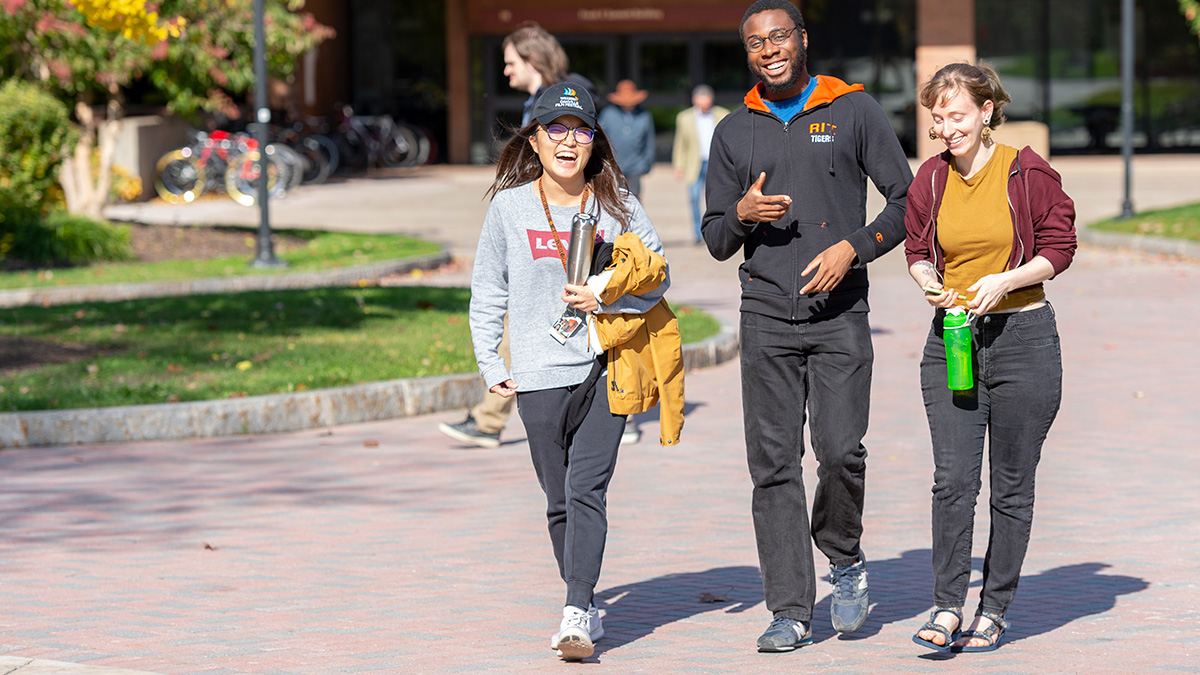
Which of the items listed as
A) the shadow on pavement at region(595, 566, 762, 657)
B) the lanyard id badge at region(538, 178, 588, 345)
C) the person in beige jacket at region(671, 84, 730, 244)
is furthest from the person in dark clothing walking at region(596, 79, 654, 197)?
the lanyard id badge at region(538, 178, 588, 345)

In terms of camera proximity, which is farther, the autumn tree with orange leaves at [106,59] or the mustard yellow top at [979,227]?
the autumn tree with orange leaves at [106,59]

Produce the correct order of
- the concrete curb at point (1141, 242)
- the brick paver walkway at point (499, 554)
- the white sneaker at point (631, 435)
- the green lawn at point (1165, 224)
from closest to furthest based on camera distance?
the brick paver walkway at point (499, 554), the white sneaker at point (631, 435), the concrete curb at point (1141, 242), the green lawn at point (1165, 224)

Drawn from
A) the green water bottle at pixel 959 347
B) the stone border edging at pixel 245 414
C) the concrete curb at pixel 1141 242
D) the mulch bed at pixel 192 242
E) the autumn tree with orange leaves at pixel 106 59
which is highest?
the autumn tree with orange leaves at pixel 106 59

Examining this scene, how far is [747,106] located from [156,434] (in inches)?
194

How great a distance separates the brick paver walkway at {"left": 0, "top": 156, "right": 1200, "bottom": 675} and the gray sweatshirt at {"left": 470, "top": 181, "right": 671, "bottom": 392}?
0.86 m

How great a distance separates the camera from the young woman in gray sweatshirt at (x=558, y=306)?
4.83 metres

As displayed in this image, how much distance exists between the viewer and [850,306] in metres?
4.78

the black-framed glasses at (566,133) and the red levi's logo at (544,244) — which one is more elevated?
the black-framed glasses at (566,133)

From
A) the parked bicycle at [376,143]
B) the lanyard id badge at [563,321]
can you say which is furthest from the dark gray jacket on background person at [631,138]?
the parked bicycle at [376,143]

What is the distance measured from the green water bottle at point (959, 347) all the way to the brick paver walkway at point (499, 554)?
32.4 inches

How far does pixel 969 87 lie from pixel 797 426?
1094 mm

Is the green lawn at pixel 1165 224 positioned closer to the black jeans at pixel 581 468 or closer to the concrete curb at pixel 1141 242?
the concrete curb at pixel 1141 242

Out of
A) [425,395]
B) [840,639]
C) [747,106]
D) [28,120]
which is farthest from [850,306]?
[28,120]

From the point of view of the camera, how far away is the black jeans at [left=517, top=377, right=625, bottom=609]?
4816 millimetres
